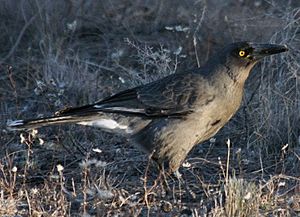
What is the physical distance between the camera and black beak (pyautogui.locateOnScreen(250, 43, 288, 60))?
24.0 ft

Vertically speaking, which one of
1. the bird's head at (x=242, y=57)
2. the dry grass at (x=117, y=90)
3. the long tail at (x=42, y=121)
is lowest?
the dry grass at (x=117, y=90)

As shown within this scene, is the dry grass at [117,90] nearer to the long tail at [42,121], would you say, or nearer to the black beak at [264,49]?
the long tail at [42,121]

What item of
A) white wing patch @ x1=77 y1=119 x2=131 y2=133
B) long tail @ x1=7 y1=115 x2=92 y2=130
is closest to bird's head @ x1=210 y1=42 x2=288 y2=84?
white wing patch @ x1=77 y1=119 x2=131 y2=133

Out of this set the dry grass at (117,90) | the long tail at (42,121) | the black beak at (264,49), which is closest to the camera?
the dry grass at (117,90)

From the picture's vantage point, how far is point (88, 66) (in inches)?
399

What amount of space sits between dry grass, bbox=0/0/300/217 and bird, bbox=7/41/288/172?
27cm

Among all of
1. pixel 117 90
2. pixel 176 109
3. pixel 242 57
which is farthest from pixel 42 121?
pixel 117 90

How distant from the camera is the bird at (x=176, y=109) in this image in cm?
719

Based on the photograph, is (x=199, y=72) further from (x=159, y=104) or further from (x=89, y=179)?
(x=89, y=179)

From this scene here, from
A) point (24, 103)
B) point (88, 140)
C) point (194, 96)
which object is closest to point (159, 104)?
point (194, 96)

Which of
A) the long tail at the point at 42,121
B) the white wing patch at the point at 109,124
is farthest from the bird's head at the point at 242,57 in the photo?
the long tail at the point at 42,121

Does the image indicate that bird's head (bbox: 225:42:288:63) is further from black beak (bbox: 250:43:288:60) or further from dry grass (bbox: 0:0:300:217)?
dry grass (bbox: 0:0:300:217)

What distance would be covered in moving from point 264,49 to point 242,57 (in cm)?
20

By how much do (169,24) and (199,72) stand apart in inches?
148
